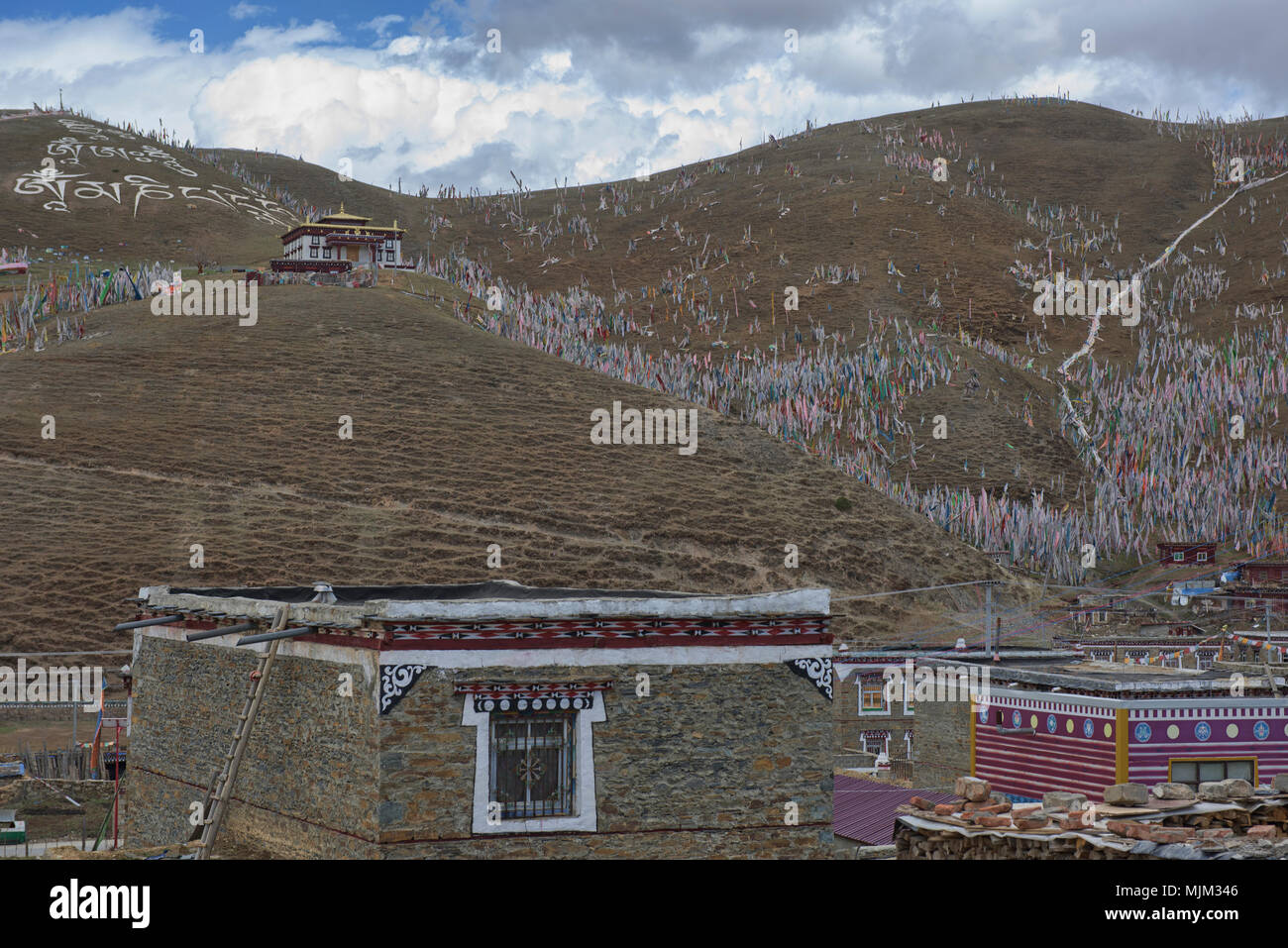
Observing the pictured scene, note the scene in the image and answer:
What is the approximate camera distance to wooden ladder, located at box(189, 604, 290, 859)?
1745 cm

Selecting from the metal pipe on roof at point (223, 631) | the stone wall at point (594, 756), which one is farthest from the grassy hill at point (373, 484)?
the stone wall at point (594, 756)

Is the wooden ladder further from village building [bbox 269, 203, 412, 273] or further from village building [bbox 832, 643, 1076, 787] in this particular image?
village building [bbox 269, 203, 412, 273]

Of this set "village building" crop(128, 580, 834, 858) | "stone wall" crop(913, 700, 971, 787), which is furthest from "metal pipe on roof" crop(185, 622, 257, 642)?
"stone wall" crop(913, 700, 971, 787)

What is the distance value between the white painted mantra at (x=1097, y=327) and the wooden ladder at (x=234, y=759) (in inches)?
3257

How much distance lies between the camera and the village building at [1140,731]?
23656 millimetres

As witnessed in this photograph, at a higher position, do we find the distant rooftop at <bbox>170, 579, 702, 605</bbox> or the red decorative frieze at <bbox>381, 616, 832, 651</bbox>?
the distant rooftop at <bbox>170, 579, 702, 605</bbox>

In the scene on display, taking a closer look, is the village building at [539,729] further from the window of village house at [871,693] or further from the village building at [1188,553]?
the village building at [1188,553]

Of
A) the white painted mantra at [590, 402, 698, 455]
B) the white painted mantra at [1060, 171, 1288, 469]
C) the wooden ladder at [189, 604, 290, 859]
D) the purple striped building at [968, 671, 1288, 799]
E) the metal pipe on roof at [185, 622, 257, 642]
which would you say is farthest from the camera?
the white painted mantra at [1060, 171, 1288, 469]

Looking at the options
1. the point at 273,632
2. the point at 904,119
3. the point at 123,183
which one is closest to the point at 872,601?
the point at 273,632

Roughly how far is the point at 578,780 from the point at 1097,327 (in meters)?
112
